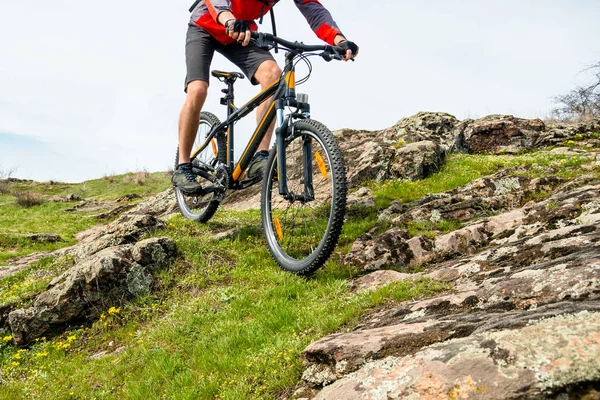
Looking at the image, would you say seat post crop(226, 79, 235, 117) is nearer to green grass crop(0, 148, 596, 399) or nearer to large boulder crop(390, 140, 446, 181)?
green grass crop(0, 148, 596, 399)

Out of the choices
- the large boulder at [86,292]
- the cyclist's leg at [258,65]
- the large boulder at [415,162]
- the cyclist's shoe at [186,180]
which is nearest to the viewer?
the large boulder at [86,292]

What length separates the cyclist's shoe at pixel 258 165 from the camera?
5644 millimetres

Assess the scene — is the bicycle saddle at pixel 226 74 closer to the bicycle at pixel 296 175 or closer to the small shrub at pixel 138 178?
the bicycle at pixel 296 175

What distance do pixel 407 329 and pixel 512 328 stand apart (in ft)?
2.21

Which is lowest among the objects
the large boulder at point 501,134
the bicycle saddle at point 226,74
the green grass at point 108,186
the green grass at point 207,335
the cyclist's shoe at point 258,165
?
the green grass at point 207,335

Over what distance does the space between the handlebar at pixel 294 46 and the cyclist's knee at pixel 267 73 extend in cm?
65

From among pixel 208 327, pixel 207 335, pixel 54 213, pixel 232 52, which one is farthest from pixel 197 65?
pixel 54 213

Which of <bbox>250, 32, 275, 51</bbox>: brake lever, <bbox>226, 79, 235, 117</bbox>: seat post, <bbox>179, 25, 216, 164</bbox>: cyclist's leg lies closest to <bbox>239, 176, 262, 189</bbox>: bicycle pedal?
<bbox>179, 25, 216, 164</bbox>: cyclist's leg

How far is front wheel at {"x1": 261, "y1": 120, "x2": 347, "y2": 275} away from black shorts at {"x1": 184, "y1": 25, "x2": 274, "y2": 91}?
153 cm

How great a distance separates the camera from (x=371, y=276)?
4438mm

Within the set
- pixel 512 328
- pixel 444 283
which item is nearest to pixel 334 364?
pixel 512 328

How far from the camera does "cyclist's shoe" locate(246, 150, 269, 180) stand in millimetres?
5644

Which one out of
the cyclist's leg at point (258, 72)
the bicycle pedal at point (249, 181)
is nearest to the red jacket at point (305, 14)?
the cyclist's leg at point (258, 72)

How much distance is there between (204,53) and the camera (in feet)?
19.8
